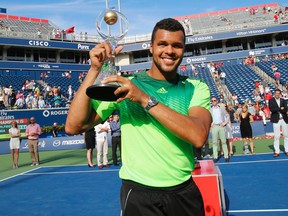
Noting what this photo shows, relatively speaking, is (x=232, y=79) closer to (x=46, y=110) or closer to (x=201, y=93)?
(x=46, y=110)

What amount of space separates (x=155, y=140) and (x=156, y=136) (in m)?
0.02

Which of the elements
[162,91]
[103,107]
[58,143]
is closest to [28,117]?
[58,143]

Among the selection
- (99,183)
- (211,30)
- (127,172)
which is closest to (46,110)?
(99,183)

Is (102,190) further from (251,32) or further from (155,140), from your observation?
(251,32)

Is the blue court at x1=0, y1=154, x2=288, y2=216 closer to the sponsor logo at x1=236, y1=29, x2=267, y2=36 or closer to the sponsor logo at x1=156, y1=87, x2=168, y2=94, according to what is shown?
the sponsor logo at x1=156, y1=87, x2=168, y2=94

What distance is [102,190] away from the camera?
8.02 m

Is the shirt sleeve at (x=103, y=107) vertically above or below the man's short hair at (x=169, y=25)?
below

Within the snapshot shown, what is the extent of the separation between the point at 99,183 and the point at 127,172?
7278mm

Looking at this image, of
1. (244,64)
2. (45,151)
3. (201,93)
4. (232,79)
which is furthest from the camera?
(244,64)

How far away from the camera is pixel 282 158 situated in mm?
10539

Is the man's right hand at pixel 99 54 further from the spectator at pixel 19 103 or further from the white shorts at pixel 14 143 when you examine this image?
the spectator at pixel 19 103

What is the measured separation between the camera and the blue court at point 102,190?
6051 mm

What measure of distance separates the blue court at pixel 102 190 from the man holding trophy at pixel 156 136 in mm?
4023

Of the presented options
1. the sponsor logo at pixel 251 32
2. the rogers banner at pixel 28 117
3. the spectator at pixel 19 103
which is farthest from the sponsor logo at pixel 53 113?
the sponsor logo at pixel 251 32
